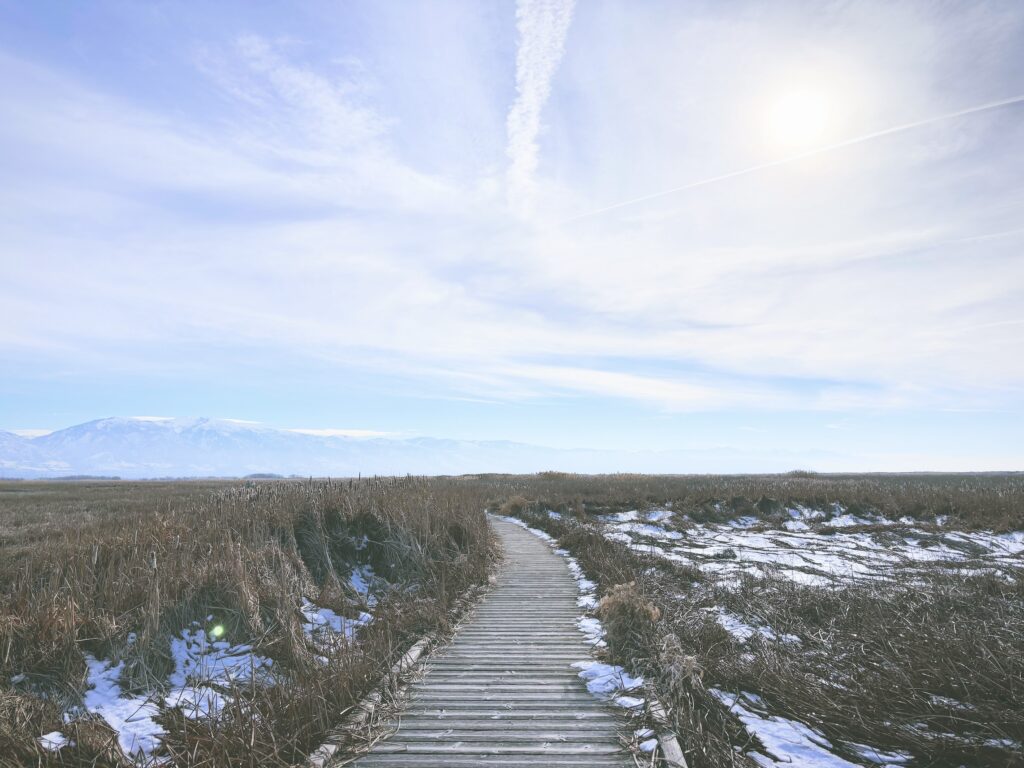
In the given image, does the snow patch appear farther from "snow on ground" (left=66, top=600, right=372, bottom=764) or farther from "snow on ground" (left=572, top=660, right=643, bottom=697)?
"snow on ground" (left=572, top=660, right=643, bottom=697)

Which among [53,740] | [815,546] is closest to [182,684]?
[53,740]

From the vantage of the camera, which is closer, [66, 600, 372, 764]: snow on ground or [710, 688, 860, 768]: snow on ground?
[710, 688, 860, 768]: snow on ground

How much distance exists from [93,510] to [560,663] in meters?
30.3

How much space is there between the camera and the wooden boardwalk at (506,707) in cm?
497

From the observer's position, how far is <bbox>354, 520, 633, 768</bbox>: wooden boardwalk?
497cm

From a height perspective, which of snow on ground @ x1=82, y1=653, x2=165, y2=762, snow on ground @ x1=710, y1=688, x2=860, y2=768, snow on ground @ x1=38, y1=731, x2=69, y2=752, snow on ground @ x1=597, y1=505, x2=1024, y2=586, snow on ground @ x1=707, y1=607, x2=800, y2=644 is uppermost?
snow on ground @ x1=597, y1=505, x2=1024, y2=586

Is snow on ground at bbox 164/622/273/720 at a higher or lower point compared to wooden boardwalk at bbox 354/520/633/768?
lower

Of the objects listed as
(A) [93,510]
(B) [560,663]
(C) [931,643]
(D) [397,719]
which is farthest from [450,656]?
(A) [93,510]

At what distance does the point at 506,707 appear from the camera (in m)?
5.98

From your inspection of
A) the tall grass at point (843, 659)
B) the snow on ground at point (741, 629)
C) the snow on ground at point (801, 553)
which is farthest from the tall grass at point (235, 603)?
the snow on ground at point (741, 629)

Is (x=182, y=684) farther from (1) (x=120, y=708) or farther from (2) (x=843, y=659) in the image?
(2) (x=843, y=659)

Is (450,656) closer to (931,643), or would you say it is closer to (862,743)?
(862,743)

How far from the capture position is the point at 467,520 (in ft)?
50.4

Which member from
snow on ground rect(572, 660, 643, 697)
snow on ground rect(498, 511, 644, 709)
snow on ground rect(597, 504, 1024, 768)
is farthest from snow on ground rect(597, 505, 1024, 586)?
snow on ground rect(572, 660, 643, 697)
